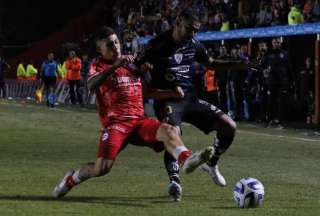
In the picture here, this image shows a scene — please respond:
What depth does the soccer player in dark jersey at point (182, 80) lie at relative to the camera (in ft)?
34.9

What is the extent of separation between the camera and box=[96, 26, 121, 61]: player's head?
33.1 ft

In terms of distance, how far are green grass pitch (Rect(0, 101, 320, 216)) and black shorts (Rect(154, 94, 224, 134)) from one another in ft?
2.64

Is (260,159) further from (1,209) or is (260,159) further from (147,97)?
(1,209)

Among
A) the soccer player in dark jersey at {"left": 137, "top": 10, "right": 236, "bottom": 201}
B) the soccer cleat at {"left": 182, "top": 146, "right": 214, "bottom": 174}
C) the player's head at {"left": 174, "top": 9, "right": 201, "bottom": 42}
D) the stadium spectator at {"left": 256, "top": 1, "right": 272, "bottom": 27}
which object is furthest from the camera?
the stadium spectator at {"left": 256, "top": 1, "right": 272, "bottom": 27}

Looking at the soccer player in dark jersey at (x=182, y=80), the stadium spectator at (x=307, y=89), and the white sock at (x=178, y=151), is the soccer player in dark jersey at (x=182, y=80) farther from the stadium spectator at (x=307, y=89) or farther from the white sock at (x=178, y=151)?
the stadium spectator at (x=307, y=89)

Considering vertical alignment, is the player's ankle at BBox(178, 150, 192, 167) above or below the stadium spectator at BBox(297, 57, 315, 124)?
above

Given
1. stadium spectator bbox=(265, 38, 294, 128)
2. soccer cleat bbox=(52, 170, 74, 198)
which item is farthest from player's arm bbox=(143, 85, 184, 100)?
stadium spectator bbox=(265, 38, 294, 128)

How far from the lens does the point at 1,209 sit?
937cm

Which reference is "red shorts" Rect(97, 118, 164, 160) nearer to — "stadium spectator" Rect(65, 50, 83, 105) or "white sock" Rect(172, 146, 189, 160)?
"white sock" Rect(172, 146, 189, 160)

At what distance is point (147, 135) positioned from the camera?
33.0 ft

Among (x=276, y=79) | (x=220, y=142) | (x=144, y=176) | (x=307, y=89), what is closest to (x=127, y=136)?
(x=220, y=142)

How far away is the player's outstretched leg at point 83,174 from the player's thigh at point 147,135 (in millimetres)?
401

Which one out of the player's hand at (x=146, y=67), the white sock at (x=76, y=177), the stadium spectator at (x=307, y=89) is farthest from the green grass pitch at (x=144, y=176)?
the stadium spectator at (x=307, y=89)

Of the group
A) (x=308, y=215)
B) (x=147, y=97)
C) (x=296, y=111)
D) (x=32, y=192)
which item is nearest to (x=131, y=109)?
(x=147, y=97)
